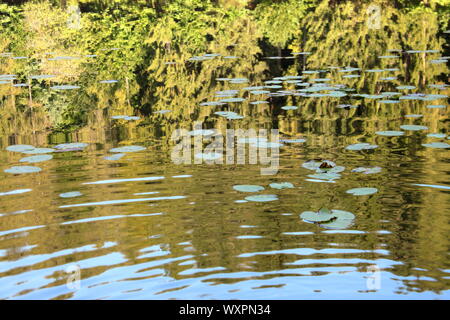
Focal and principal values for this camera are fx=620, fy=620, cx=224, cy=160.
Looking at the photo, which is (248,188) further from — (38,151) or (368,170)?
(38,151)

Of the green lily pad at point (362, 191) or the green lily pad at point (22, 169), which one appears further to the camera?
the green lily pad at point (22, 169)

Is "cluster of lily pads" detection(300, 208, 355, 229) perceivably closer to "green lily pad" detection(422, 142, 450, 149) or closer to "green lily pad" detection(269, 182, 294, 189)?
"green lily pad" detection(269, 182, 294, 189)

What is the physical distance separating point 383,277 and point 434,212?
1140mm

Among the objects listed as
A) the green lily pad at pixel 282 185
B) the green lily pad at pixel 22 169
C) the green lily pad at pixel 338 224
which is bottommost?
the green lily pad at pixel 338 224

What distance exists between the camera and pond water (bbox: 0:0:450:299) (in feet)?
10.3

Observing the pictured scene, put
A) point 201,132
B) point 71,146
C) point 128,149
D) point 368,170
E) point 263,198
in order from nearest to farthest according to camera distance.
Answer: point 263,198, point 368,170, point 128,149, point 71,146, point 201,132

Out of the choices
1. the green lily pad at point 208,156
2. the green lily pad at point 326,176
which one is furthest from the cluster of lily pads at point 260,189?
the green lily pad at point 208,156

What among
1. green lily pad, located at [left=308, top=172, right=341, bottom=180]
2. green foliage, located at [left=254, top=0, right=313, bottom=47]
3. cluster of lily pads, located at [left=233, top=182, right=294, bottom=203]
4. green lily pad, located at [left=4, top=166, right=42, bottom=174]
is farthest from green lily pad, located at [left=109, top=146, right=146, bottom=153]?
green foliage, located at [left=254, top=0, right=313, bottom=47]

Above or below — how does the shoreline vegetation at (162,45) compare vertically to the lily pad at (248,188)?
above

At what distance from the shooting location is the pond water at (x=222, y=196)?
123 inches

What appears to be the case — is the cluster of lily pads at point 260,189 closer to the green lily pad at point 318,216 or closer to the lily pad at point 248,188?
the lily pad at point 248,188

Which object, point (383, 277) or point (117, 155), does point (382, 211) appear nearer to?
point (383, 277)

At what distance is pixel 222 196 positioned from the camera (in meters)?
4.41

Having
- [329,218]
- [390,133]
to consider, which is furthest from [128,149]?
[390,133]
